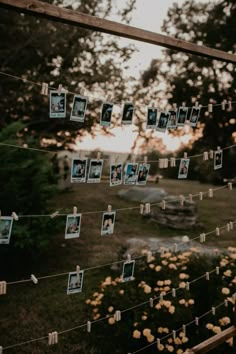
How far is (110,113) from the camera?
301cm

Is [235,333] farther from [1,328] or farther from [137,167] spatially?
[1,328]

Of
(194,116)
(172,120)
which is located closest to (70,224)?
(172,120)

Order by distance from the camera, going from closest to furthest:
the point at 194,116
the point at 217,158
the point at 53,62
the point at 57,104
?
the point at 57,104 < the point at 194,116 < the point at 217,158 < the point at 53,62

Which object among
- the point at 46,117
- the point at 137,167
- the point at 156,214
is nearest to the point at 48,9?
the point at 137,167

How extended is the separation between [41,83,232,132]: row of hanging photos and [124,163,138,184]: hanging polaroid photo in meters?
0.38

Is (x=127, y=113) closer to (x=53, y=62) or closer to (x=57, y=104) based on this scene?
(x=57, y=104)

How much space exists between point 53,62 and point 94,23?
12.0 metres

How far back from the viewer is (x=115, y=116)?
503 inches

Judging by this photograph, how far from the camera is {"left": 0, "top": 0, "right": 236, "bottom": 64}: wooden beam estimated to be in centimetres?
227

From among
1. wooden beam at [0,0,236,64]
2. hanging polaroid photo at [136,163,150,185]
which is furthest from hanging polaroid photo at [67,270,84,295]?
wooden beam at [0,0,236,64]

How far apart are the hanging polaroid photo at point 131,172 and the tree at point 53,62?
341 inches

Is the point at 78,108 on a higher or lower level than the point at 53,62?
lower

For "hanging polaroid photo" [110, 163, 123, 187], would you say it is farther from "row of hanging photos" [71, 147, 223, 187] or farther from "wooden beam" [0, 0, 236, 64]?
"wooden beam" [0, 0, 236, 64]

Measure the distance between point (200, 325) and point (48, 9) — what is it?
362cm
